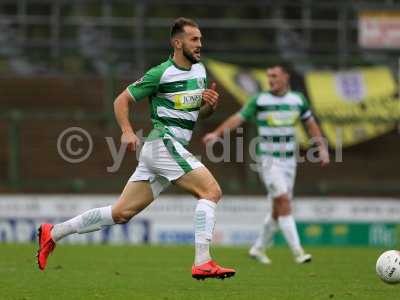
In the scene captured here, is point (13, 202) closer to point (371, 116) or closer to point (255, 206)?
point (255, 206)

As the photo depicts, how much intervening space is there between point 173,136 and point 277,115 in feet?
15.1

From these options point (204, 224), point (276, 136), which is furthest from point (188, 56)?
point (276, 136)

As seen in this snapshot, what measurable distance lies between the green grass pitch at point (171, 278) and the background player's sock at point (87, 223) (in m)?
0.48

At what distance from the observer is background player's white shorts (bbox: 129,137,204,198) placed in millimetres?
8914

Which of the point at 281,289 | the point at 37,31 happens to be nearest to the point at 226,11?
the point at 37,31

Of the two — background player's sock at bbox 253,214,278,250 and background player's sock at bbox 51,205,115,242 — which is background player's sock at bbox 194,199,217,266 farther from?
background player's sock at bbox 253,214,278,250

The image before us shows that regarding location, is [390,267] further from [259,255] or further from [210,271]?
[259,255]

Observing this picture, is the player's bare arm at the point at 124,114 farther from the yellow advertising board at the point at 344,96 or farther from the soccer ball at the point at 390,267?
the yellow advertising board at the point at 344,96

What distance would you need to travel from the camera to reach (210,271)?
27.9 ft

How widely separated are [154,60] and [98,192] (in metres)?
3.12

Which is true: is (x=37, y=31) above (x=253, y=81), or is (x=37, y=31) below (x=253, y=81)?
above

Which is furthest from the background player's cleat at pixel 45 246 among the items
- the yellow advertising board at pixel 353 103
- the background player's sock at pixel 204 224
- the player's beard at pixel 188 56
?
the yellow advertising board at pixel 353 103

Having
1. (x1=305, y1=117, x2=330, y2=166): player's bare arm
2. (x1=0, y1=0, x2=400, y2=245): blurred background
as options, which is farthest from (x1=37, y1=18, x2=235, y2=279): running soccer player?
(x1=0, y1=0, x2=400, y2=245): blurred background

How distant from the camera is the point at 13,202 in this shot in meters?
18.7
